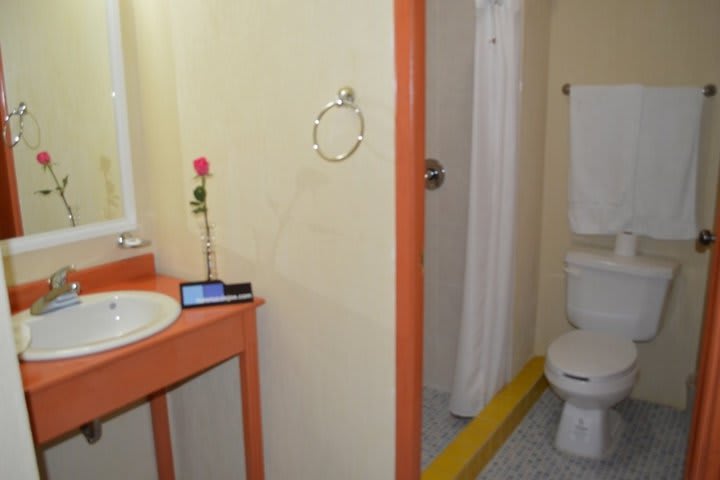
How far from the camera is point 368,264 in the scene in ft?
5.23

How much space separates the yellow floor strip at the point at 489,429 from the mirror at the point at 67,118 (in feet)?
4.61

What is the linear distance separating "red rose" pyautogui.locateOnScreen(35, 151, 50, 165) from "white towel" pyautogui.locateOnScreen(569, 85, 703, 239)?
6.87ft

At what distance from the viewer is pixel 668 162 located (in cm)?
248

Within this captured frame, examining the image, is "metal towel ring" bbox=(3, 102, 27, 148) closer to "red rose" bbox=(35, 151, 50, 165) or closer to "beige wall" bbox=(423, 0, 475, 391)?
"red rose" bbox=(35, 151, 50, 165)

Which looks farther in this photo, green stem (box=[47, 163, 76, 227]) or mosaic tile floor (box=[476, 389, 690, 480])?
mosaic tile floor (box=[476, 389, 690, 480])

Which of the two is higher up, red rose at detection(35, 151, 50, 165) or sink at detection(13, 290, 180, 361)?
red rose at detection(35, 151, 50, 165)

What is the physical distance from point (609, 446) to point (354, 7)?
2037 millimetres

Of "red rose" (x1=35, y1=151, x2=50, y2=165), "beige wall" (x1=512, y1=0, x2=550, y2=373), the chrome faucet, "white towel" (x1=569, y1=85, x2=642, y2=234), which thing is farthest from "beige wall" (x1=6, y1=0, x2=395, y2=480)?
"white towel" (x1=569, y1=85, x2=642, y2=234)

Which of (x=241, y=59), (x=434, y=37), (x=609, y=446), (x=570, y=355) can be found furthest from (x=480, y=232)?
(x=241, y=59)

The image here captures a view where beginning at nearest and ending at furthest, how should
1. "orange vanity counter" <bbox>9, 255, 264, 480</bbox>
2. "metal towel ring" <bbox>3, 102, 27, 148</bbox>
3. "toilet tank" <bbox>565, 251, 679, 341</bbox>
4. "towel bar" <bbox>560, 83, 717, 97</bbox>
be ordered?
"orange vanity counter" <bbox>9, 255, 264, 480</bbox>, "metal towel ring" <bbox>3, 102, 27, 148</bbox>, "towel bar" <bbox>560, 83, 717, 97</bbox>, "toilet tank" <bbox>565, 251, 679, 341</bbox>

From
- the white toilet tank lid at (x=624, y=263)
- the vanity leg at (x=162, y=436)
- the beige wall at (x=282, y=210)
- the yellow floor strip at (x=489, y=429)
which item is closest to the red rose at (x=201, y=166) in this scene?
the beige wall at (x=282, y=210)

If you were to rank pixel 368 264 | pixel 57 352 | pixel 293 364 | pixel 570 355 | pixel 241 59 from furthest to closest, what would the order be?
pixel 570 355 → pixel 293 364 → pixel 241 59 → pixel 368 264 → pixel 57 352

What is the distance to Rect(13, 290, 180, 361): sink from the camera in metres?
1.52

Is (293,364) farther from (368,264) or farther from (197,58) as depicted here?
(197,58)
